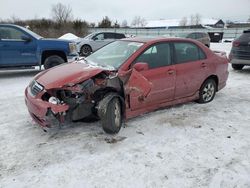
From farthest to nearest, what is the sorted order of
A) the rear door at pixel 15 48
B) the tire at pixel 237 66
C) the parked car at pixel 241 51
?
the tire at pixel 237 66 → the parked car at pixel 241 51 → the rear door at pixel 15 48

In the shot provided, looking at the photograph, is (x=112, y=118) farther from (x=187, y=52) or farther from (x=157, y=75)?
(x=187, y=52)

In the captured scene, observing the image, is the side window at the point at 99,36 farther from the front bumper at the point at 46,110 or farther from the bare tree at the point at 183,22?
the bare tree at the point at 183,22

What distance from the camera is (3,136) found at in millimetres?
4473

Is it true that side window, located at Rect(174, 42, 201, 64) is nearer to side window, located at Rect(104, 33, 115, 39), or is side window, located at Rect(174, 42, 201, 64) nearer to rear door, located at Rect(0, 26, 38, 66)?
rear door, located at Rect(0, 26, 38, 66)

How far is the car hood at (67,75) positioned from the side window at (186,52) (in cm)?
186

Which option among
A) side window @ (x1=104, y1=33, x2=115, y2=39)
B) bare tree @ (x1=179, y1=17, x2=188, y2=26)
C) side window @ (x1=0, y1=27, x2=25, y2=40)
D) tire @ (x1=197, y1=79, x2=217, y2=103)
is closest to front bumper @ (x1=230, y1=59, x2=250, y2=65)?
tire @ (x1=197, y1=79, x2=217, y2=103)

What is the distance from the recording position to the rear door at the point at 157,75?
4929 mm

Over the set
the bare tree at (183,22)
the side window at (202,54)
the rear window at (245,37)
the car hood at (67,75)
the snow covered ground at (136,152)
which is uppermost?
the bare tree at (183,22)

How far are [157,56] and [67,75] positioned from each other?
1.80 meters

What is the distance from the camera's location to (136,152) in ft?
13.1

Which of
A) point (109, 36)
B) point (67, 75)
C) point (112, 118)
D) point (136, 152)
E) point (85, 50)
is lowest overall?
point (136, 152)

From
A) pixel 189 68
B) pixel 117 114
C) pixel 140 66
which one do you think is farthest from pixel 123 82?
pixel 189 68

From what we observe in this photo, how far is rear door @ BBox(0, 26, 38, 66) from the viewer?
29.2 ft

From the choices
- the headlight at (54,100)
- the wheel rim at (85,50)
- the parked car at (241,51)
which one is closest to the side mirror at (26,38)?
the headlight at (54,100)
